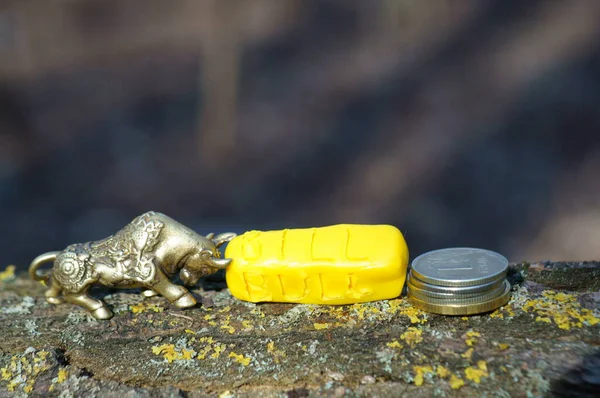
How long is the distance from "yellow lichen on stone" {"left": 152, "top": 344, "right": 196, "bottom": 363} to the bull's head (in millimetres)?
328

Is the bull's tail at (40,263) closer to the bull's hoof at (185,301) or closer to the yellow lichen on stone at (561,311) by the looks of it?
the bull's hoof at (185,301)

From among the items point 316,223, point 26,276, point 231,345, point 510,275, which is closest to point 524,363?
point 510,275

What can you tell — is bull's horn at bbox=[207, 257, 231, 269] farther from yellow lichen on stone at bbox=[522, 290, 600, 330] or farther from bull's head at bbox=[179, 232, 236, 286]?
yellow lichen on stone at bbox=[522, 290, 600, 330]

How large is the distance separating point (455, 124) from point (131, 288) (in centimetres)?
324

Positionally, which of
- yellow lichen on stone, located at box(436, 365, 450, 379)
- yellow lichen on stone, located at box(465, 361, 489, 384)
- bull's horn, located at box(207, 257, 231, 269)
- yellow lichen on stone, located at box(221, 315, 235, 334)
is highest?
bull's horn, located at box(207, 257, 231, 269)

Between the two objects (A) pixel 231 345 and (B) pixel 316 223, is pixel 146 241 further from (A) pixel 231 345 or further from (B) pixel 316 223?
(B) pixel 316 223

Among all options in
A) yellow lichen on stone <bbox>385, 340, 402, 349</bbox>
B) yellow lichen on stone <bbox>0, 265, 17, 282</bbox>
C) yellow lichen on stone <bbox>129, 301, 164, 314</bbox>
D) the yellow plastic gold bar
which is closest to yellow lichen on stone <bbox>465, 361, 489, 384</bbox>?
yellow lichen on stone <bbox>385, 340, 402, 349</bbox>

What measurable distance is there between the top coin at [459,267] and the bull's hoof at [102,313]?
114 centimetres

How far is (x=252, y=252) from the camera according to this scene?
7.68 feet

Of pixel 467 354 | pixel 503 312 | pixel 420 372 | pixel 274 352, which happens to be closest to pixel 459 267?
pixel 503 312

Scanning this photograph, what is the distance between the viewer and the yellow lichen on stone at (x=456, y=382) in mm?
1896

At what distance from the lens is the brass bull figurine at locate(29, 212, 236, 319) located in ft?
7.87

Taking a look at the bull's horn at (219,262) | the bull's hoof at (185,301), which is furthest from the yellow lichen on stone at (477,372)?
the bull's hoof at (185,301)

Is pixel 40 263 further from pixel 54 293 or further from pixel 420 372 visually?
pixel 420 372
